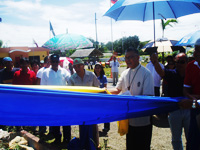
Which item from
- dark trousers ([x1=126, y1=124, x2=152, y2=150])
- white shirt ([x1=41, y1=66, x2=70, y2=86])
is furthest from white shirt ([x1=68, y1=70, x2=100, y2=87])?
dark trousers ([x1=126, y1=124, x2=152, y2=150])

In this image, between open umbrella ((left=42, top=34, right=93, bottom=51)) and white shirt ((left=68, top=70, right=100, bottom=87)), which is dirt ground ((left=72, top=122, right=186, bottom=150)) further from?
open umbrella ((left=42, top=34, right=93, bottom=51))

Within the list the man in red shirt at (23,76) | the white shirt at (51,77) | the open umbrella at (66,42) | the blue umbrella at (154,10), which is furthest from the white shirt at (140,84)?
the open umbrella at (66,42)

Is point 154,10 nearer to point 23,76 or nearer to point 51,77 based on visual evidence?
point 51,77

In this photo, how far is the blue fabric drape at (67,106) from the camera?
190 cm

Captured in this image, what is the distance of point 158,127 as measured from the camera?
515 centimetres

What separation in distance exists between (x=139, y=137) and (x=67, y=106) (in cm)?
117

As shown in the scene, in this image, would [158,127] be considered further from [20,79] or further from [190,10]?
[20,79]

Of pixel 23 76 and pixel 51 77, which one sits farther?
pixel 23 76

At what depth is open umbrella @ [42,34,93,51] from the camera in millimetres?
6816

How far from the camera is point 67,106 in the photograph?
6.58ft

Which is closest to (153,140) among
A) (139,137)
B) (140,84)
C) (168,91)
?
(168,91)

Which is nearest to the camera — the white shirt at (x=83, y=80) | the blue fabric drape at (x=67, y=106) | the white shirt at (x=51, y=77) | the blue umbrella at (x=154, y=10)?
the blue fabric drape at (x=67, y=106)

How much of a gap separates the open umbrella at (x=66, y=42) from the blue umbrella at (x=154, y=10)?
332 cm

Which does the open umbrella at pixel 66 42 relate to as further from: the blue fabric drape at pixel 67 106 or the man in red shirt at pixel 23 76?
the blue fabric drape at pixel 67 106
